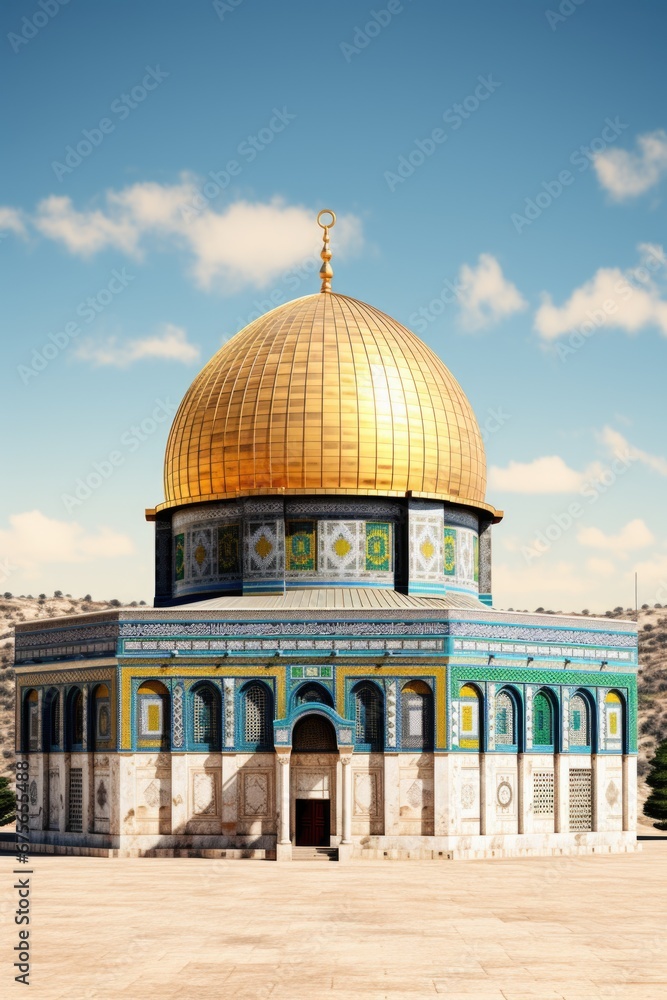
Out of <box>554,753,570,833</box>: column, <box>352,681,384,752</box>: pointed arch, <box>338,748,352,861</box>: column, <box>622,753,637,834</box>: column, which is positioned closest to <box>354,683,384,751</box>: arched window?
<box>352,681,384,752</box>: pointed arch

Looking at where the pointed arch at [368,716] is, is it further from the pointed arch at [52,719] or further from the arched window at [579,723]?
the pointed arch at [52,719]

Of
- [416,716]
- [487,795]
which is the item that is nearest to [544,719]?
[487,795]

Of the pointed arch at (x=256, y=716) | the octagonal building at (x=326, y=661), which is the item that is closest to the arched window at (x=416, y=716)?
the octagonal building at (x=326, y=661)

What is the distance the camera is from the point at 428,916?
76.6ft

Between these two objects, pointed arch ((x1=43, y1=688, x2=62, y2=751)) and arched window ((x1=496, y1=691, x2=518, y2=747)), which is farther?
pointed arch ((x1=43, y1=688, x2=62, y2=751))

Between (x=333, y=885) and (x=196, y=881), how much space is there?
2.80 m

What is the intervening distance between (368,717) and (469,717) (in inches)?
98.1

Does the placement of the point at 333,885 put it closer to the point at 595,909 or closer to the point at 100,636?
the point at 595,909

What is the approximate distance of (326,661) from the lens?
36.7m

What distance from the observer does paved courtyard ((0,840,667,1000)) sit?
17.0m

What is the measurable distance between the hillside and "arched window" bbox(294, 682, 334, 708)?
2635cm

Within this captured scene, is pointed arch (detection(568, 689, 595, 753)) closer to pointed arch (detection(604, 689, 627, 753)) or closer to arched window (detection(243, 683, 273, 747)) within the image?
pointed arch (detection(604, 689, 627, 753))

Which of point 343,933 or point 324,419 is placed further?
point 324,419

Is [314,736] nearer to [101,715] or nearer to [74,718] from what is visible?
[101,715]
